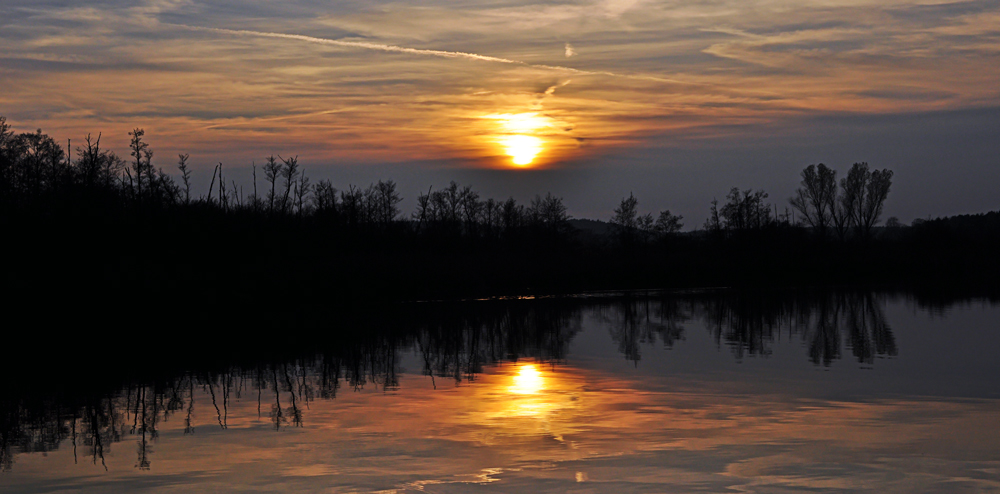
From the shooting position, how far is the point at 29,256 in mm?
27641

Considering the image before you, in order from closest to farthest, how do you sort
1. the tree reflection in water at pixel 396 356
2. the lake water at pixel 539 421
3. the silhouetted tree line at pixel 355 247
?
the lake water at pixel 539 421, the tree reflection in water at pixel 396 356, the silhouetted tree line at pixel 355 247

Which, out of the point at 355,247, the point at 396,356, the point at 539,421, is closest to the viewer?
the point at 539,421

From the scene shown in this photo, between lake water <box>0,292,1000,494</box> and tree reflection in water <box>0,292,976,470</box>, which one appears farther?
tree reflection in water <box>0,292,976,470</box>

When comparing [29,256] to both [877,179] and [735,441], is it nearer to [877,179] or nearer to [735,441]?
[735,441]

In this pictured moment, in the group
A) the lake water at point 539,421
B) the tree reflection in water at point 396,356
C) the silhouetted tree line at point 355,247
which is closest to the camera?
the lake water at point 539,421

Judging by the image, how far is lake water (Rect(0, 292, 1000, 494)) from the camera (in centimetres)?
823

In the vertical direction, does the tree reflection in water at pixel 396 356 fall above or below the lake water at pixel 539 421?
above

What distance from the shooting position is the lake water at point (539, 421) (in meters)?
8.23

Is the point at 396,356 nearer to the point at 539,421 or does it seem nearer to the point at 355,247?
the point at 539,421

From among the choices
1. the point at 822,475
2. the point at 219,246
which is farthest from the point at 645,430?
the point at 219,246

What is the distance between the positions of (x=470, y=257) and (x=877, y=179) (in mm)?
65404

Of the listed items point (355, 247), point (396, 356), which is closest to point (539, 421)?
point (396, 356)

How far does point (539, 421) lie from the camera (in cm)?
1092

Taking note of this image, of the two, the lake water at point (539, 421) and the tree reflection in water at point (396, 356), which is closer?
the lake water at point (539, 421)
